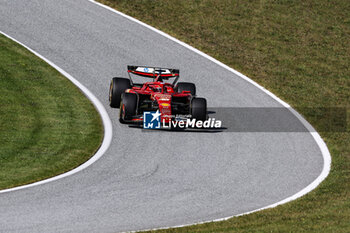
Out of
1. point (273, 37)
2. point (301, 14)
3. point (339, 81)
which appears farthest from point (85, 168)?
point (301, 14)

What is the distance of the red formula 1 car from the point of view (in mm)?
A: 18938

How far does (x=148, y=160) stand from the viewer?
652 inches

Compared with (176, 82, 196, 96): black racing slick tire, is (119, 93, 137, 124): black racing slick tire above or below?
below

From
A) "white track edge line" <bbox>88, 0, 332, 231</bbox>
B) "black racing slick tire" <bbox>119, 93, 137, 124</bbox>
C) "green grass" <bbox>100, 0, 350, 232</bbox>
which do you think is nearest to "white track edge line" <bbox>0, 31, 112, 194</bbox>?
"black racing slick tire" <bbox>119, 93, 137, 124</bbox>

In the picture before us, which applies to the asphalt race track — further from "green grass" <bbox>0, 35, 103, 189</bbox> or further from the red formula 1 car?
"green grass" <bbox>0, 35, 103, 189</bbox>

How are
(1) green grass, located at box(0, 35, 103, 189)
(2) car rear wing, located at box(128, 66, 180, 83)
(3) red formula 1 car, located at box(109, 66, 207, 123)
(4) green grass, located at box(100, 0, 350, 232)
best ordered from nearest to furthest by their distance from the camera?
1. (1) green grass, located at box(0, 35, 103, 189)
2. (3) red formula 1 car, located at box(109, 66, 207, 123)
3. (2) car rear wing, located at box(128, 66, 180, 83)
4. (4) green grass, located at box(100, 0, 350, 232)

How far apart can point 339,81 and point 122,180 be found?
13172mm

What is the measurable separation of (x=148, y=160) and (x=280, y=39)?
14.1m

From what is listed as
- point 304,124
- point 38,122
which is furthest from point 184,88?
point 38,122

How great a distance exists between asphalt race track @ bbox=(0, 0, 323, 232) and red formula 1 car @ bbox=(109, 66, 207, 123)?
0.44 meters

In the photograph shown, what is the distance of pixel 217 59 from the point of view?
26375 mm

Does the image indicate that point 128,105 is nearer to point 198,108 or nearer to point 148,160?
point 198,108

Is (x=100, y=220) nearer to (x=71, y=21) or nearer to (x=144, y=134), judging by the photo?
(x=144, y=134)

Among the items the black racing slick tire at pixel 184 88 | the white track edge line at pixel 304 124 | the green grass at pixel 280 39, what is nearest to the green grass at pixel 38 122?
the black racing slick tire at pixel 184 88
